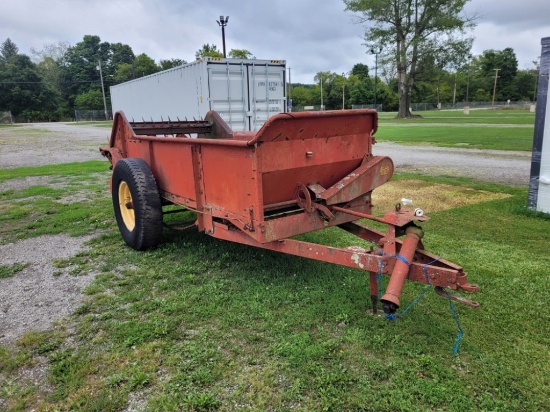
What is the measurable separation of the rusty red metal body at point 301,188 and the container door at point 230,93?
774cm

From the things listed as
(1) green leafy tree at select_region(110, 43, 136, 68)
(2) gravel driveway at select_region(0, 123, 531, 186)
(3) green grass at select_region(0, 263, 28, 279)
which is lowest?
(3) green grass at select_region(0, 263, 28, 279)

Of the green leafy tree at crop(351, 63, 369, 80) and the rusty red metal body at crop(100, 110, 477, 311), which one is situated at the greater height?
the green leafy tree at crop(351, 63, 369, 80)

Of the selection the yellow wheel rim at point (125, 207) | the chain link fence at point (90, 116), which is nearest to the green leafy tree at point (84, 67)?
the chain link fence at point (90, 116)

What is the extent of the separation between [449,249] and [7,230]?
6256mm

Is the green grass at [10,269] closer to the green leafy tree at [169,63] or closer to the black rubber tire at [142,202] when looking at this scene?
the black rubber tire at [142,202]

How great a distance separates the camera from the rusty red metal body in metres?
3.22

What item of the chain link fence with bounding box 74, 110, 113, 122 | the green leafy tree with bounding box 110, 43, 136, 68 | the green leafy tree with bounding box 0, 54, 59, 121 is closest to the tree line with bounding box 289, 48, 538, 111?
the chain link fence with bounding box 74, 110, 113, 122

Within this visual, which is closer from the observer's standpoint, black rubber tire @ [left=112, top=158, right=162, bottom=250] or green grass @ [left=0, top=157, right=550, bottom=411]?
green grass @ [left=0, top=157, right=550, bottom=411]

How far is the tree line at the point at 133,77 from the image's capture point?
234 feet

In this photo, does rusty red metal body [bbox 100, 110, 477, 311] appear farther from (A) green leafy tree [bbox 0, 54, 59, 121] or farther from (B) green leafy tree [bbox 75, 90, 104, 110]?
(B) green leafy tree [bbox 75, 90, 104, 110]

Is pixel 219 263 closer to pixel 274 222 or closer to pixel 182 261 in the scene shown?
pixel 182 261

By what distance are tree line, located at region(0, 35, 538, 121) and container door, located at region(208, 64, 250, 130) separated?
147 feet

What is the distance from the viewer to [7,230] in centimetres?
658

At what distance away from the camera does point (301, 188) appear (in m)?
3.92
